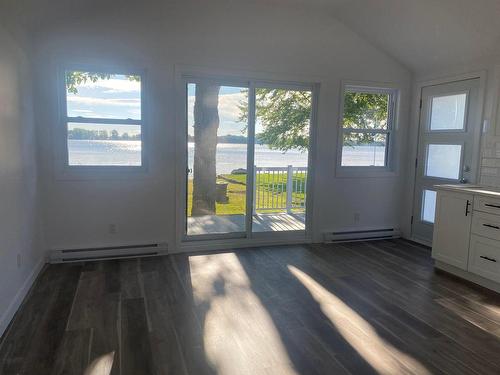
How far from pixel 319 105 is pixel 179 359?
366 centimetres

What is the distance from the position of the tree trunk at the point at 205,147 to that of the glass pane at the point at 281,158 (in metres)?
0.57

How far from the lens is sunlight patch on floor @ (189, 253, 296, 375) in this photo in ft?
7.45

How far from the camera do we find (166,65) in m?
4.21

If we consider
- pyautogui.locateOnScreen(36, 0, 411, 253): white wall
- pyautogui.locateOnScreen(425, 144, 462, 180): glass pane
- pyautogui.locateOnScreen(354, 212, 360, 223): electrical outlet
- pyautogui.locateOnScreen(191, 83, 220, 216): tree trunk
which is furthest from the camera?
pyautogui.locateOnScreen(354, 212, 360, 223): electrical outlet

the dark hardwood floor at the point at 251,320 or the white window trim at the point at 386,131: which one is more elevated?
the white window trim at the point at 386,131

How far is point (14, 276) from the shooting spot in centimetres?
288

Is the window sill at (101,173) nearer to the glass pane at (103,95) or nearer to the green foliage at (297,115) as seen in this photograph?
the glass pane at (103,95)

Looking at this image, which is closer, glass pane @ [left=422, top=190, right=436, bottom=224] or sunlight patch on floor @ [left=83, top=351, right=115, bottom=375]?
sunlight patch on floor @ [left=83, top=351, right=115, bottom=375]

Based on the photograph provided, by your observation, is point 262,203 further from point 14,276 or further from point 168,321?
point 14,276

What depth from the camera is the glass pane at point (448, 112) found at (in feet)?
14.9

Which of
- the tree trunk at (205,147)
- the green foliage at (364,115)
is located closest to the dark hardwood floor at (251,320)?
the tree trunk at (205,147)

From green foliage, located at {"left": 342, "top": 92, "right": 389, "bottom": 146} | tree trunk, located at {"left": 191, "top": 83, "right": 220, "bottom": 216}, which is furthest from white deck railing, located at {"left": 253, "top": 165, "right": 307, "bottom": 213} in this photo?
green foliage, located at {"left": 342, "top": 92, "right": 389, "bottom": 146}

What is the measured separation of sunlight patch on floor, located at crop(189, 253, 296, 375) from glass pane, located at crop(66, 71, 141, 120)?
6.44ft

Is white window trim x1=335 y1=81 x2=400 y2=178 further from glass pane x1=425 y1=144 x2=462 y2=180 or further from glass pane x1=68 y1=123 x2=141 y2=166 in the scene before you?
glass pane x1=68 y1=123 x2=141 y2=166
